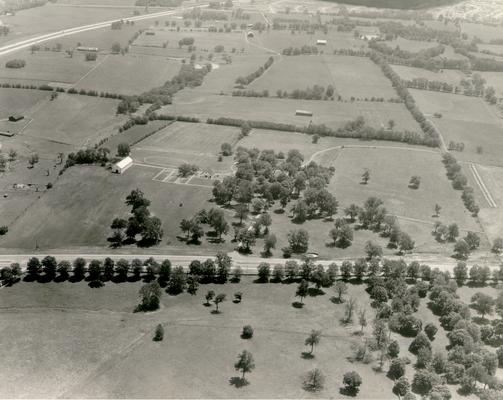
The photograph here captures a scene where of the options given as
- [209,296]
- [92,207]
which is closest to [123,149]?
[92,207]

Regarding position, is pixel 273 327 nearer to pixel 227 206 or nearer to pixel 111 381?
pixel 111 381

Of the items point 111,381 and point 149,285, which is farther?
point 149,285

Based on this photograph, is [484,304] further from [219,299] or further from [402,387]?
[219,299]

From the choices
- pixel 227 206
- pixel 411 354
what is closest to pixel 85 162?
pixel 227 206

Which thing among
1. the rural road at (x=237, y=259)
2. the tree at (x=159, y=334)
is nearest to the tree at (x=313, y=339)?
the tree at (x=159, y=334)

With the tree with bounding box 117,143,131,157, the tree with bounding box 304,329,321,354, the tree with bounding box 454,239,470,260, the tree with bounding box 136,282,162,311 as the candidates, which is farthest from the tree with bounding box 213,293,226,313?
the tree with bounding box 117,143,131,157

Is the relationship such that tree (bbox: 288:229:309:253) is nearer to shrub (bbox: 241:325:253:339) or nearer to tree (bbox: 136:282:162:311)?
shrub (bbox: 241:325:253:339)
